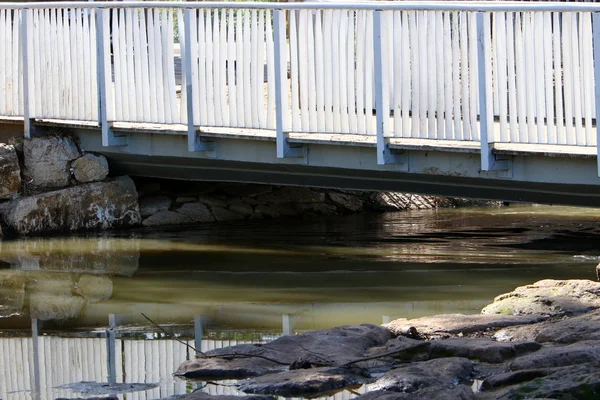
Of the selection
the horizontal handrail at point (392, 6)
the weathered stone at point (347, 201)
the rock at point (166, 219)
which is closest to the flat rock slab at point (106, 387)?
the horizontal handrail at point (392, 6)

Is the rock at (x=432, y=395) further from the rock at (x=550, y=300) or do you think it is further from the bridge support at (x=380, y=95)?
the bridge support at (x=380, y=95)

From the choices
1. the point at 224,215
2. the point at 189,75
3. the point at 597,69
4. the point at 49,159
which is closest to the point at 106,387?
the point at 597,69

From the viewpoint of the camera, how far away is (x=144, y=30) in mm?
12523

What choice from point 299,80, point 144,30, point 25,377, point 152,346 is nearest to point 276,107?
point 299,80

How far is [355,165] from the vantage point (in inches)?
443

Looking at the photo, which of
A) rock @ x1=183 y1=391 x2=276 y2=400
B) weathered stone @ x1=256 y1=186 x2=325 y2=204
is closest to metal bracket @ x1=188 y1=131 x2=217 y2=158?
weathered stone @ x1=256 y1=186 x2=325 y2=204

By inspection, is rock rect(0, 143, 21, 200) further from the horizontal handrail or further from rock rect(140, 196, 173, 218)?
the horizontal handrail

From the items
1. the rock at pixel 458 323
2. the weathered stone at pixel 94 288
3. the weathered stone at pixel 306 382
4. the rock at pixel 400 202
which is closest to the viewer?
the weathered stone at pixel 306 382

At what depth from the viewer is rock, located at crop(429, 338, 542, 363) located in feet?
22.4

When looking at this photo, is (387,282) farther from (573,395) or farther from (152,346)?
(573,395)

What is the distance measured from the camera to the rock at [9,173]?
535 inches

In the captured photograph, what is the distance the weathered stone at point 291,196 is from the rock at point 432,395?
945 cm

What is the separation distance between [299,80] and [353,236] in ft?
8.74

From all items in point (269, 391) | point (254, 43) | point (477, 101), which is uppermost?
point (254, 43)
